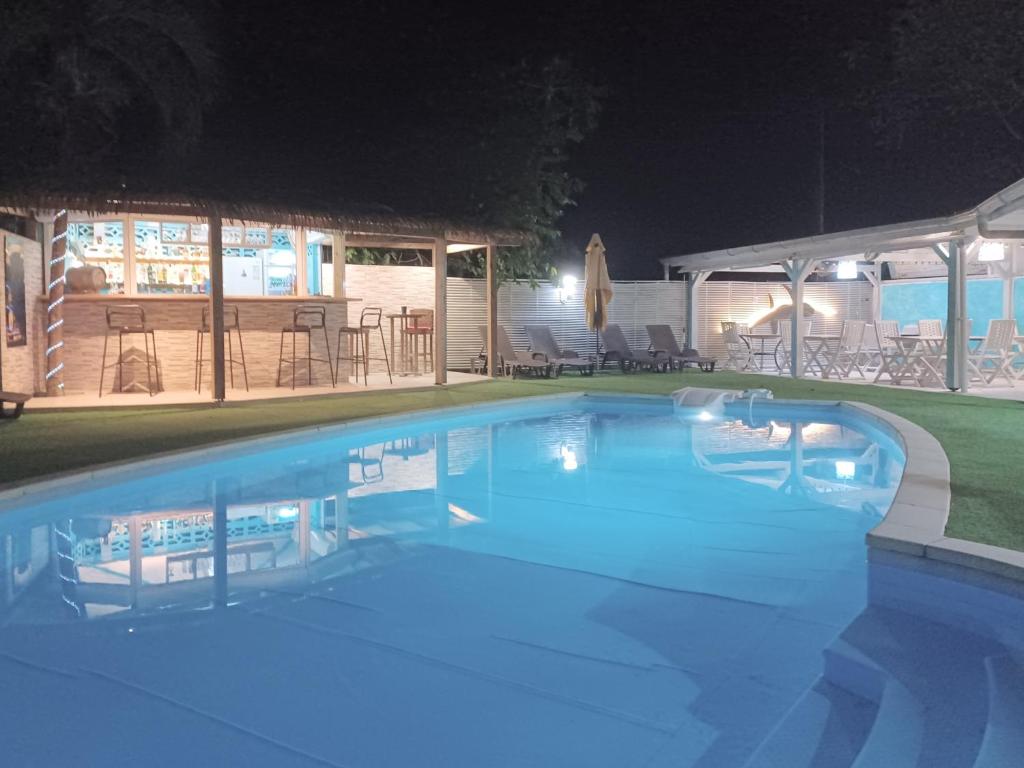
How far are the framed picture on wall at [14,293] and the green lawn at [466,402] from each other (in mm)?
1224

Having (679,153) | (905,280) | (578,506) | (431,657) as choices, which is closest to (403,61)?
(679,153)

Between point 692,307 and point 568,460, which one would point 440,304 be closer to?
point 568,460

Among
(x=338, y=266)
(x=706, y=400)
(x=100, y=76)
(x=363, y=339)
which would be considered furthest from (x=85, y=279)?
(x=706, y=400)

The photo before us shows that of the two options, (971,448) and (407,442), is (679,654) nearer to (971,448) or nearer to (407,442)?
(971,448)

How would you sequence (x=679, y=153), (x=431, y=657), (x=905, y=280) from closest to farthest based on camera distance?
1. (x=431, y=657)
2. (x=905, y=280)
3. (x=679, y=153)

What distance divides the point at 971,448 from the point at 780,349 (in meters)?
12.6

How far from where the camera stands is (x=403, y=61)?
2292 centimetres

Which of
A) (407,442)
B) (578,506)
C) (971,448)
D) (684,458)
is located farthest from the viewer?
(407,442)

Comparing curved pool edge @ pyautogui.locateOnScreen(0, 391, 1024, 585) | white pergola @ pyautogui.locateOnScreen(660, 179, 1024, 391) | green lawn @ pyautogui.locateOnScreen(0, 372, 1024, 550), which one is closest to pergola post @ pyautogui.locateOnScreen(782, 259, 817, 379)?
white pergola @ pyautogui.locateOnScreen(660, 179, 1024, 391)

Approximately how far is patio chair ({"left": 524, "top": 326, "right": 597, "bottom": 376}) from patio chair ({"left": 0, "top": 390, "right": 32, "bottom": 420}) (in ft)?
28.4

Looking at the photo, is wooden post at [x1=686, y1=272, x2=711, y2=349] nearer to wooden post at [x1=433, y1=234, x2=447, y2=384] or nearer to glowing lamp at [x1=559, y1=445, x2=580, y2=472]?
wooden post at [x1=433, y1=234, x2=447, y2=384]

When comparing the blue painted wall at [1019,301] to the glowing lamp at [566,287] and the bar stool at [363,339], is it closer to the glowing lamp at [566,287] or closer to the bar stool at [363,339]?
the glowing lamp at [566,287]

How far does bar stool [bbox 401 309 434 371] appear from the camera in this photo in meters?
15.3

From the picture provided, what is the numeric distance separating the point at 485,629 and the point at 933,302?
59.3 feet
